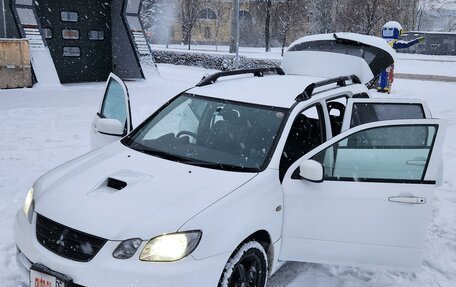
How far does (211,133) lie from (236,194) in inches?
40.4

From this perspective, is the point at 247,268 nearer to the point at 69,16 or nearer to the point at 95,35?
the point at 69,16

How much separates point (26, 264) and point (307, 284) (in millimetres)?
2310

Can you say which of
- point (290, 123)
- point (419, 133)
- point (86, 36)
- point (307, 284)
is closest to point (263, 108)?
point (290, 123)

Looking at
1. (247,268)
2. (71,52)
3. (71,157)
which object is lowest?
(71,157)

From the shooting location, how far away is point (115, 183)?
11.1 ft

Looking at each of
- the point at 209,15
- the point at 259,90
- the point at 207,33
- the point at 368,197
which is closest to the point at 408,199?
the point at 368,197

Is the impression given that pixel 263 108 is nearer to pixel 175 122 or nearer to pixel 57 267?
pixel 175 122

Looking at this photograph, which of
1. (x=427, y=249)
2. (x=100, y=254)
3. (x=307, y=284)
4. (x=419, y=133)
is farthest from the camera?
(x=427, y=249)

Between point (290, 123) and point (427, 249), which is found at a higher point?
point (290, 123)

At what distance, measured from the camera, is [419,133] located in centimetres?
370

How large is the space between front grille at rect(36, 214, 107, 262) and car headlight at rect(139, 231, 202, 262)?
0.96ft

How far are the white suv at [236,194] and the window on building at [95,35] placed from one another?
1246 cm

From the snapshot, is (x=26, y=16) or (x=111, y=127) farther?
(x=26, y=16)

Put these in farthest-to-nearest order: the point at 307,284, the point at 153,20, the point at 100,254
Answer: the point at 153,20 < the point at 307,284 < the point at 100,254
